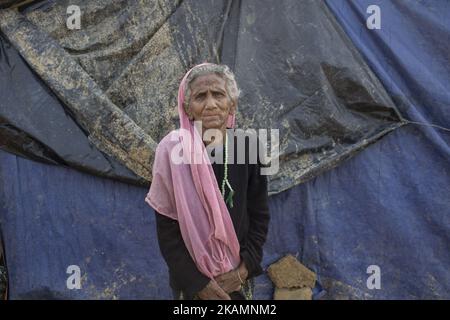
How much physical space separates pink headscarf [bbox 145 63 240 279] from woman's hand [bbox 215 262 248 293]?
0.02 metres

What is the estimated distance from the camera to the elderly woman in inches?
97.8

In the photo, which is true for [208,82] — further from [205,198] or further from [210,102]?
[205,198]

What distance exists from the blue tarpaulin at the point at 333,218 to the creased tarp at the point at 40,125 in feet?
0.34

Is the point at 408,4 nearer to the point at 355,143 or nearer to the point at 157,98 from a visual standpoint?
the point at 355,143

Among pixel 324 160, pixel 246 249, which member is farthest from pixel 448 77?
pixel 246 249

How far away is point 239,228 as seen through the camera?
258cm

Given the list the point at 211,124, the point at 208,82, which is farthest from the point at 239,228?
the point at 208,82

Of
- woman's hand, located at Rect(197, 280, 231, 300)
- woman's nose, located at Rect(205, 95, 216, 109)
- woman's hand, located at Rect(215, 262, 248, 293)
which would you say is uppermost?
woman's nose, located at Rect(205, 95, 216, 109)

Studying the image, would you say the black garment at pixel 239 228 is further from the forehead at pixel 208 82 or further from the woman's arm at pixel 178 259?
the forehead at pixel 208 82

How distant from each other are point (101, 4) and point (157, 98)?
0.59 metres

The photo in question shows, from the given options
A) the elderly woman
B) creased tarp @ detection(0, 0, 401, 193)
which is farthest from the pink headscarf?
creased tarp @ detection(0, 0, 401, 193)

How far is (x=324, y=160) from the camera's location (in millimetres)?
3719

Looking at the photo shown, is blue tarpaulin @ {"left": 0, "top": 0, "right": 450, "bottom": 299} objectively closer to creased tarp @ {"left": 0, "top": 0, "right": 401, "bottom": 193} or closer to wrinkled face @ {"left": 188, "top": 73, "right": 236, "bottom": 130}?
creased tarp @ {"left": 0, "top": 0, "right": 401, "bottom": 193}

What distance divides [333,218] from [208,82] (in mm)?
1557
